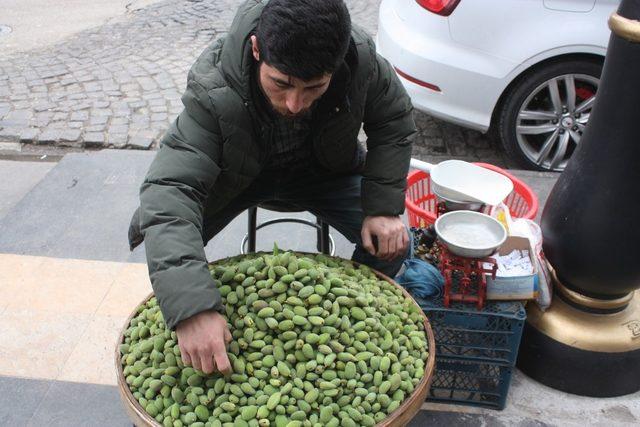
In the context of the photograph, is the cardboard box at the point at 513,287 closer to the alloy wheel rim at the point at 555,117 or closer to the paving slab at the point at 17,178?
the alloy wheel rim at the point at 555,117

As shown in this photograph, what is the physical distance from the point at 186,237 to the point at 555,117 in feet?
10.5

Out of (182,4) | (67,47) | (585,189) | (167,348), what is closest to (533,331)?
(585,189)

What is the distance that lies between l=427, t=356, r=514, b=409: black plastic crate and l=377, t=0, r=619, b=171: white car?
2.07 m

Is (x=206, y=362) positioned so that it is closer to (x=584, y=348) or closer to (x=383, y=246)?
(x=383, y=246)

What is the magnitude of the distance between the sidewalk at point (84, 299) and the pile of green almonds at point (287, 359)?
0.92m

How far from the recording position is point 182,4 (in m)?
8.06

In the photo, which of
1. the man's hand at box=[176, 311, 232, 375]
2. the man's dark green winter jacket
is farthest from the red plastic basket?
the man's hand at box=[176, 311, 232, 375]

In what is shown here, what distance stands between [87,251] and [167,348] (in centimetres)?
200

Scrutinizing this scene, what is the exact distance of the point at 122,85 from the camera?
580 centimetres

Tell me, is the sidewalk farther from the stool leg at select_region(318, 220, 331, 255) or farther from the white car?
the stool leg at select_region(318, 220, 331, 255)

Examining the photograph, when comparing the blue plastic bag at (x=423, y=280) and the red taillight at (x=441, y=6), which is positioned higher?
the red taillight at (x=441, y=6)

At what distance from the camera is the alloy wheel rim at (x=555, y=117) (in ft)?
13.5

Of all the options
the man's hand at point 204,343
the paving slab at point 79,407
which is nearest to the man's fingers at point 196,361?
the man's hand at point 204,343

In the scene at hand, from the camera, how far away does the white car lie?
3887 millimetres
